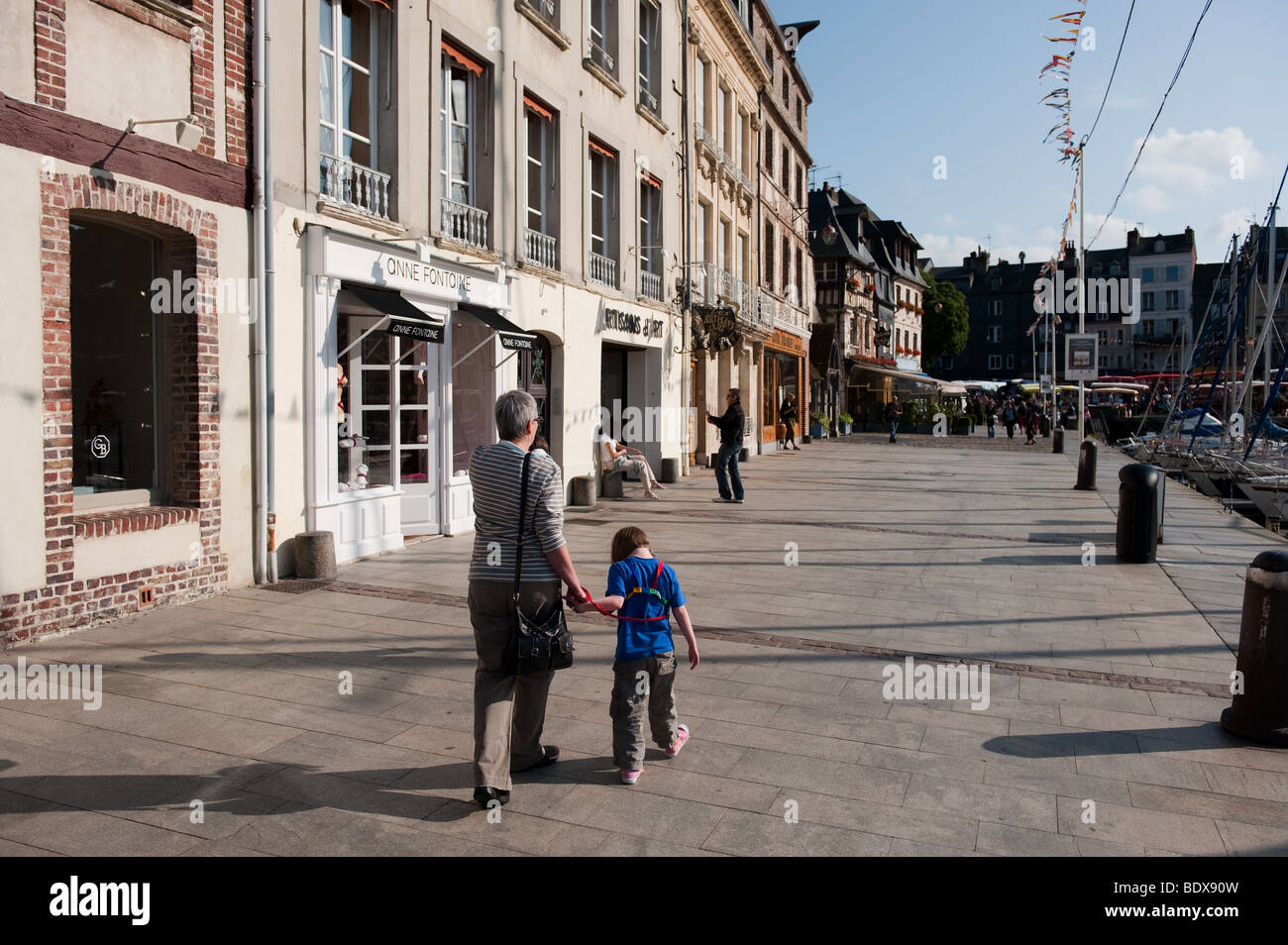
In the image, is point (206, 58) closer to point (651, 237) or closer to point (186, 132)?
point (186, 132)

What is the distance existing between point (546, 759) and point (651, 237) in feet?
56.3

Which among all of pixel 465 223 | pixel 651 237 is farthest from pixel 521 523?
pixel 651 237

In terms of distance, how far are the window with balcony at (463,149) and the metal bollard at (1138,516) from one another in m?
8.34

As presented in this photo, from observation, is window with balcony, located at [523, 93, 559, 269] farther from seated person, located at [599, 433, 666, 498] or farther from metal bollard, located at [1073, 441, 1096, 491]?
metal bollard, located at [1073, 441, 1096, 491]

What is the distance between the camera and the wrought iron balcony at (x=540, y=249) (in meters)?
14.7

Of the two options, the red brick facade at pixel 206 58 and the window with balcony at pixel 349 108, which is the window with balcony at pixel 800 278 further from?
the red brick facade at pixel 206 58

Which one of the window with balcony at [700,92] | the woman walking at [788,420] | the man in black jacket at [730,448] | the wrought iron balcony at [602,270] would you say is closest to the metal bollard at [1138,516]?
the man in black jacket at [730,448]

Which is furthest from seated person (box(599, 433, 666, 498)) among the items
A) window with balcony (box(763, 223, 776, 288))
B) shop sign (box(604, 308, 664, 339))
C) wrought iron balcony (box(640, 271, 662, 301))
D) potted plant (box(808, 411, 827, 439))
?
potted plant (box(808, 411, 827, 439))

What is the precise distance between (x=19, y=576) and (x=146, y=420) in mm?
2056

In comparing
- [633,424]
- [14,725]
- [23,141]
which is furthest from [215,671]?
[633,424]

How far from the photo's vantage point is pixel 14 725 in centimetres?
541

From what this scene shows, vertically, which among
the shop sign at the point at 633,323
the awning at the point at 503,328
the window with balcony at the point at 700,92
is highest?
the window with balcony at the point at 700,92

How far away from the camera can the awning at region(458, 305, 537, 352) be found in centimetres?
1277
